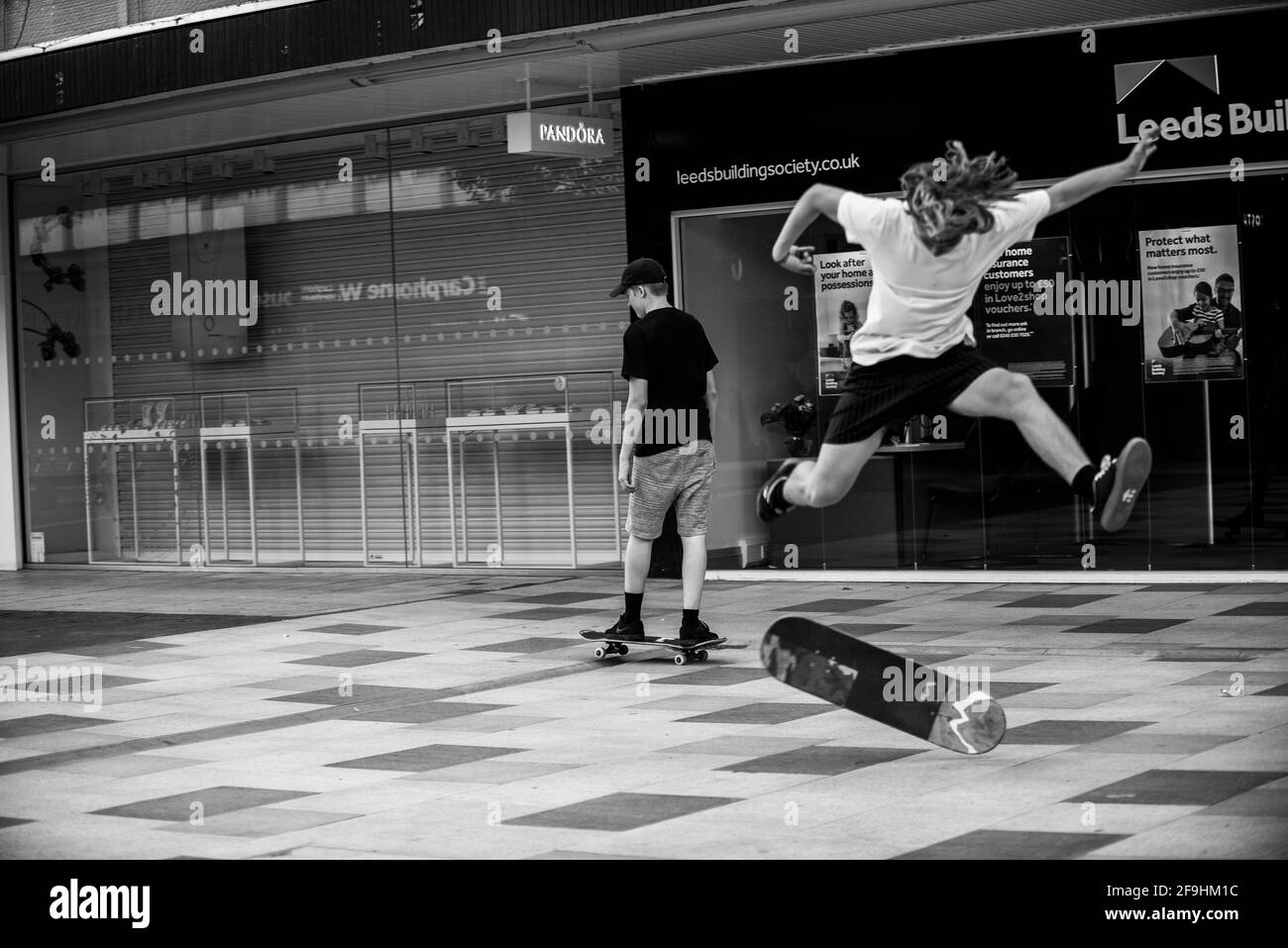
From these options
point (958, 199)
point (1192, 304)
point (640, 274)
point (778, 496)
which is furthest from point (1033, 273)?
point (958, 199)

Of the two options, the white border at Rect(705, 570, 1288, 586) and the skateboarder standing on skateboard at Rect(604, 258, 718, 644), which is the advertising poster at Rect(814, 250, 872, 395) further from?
the skateboarder standing on skateboard at Rect(604, 258, 718, 644)

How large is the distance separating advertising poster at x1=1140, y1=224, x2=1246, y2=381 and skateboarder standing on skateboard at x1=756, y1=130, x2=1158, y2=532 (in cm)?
701

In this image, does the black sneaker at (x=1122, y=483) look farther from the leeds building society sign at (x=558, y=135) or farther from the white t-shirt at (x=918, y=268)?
the leeds building society sign at (x=558, y=135)

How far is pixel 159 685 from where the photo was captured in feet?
33.0

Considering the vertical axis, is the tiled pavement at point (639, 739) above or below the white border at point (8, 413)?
below

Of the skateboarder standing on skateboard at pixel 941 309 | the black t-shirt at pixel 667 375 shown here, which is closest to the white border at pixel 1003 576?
the black t-shirt at pixel 667 375

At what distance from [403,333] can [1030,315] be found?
20.8 feet

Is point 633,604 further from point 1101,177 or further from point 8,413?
point 8,413

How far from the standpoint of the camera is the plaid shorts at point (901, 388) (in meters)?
6.39

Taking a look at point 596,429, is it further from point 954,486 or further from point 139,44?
point 139,44

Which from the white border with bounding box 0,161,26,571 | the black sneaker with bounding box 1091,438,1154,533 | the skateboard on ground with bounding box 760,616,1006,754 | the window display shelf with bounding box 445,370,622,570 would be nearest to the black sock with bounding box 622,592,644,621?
the skateboard on ground with bounding box 760,616,1006,754

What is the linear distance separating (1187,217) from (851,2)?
3.17 meters

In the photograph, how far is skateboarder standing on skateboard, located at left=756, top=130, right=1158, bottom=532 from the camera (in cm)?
611

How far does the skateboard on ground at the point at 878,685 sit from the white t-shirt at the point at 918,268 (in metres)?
1.33
